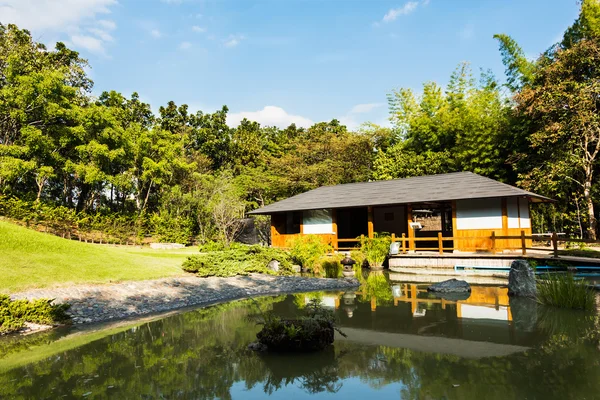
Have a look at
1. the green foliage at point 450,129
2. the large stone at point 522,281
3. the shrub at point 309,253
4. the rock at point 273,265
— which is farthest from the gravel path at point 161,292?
the green foliage at point 450,129

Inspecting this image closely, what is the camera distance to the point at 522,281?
9.16 meters

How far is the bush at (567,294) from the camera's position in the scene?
732 cm

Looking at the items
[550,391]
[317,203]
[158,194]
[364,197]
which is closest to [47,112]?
[158,194]

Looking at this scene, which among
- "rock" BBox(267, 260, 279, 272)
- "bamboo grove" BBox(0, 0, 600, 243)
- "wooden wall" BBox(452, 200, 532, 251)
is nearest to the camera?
"rock" BBox(267, 260, 279, 272)

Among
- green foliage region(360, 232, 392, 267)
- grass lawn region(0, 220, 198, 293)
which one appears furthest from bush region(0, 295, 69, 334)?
green foliage region(360, 232, 392, 267)

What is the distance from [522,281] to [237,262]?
873 cm

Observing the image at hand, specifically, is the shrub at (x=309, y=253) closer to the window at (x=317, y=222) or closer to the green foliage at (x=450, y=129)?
the window at (x=317, y=222)

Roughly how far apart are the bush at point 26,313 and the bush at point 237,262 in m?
5.37

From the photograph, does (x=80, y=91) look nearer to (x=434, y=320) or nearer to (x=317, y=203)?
(x=317, y=203)

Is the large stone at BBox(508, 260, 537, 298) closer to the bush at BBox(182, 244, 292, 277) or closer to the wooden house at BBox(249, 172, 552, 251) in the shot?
the wooden house at BBox(249, 172, 552, 251)

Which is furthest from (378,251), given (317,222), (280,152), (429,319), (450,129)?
(280,152)

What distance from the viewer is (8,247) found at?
10.9 meters

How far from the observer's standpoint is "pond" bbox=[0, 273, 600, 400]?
3.97 meters

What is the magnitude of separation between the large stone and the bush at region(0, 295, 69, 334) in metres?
9.82
